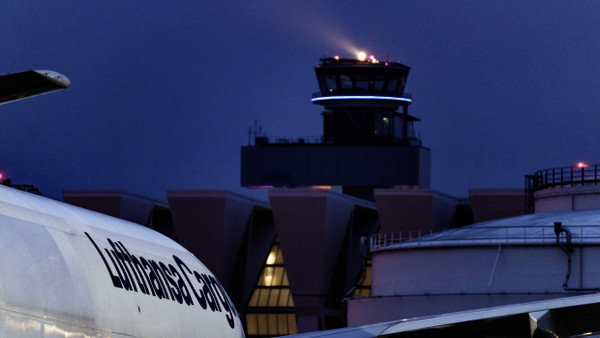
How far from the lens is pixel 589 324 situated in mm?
15078

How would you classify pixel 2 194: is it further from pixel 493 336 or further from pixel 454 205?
pixel 454 205

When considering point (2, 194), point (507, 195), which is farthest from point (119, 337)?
point (507, 195)

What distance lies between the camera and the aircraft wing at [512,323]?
47.2 feet

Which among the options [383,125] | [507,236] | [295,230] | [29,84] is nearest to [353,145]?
[383,125]

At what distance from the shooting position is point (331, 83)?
567 feet

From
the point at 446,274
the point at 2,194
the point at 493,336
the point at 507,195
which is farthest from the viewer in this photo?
the point at 507,195

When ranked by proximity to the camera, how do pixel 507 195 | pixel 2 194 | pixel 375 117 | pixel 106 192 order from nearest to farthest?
pixel 2 194 < pixel 106 192 < pixel 507 195 < pixel 375 117

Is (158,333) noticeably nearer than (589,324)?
No

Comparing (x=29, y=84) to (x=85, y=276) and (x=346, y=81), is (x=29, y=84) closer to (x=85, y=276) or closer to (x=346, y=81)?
(x=85, y=276)

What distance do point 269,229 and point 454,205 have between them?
54.1 ft

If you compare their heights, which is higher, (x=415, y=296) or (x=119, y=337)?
(x=119, y=337)

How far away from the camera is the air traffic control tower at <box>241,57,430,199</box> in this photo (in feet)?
→ 562

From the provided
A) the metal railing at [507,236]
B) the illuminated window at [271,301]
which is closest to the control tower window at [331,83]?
the illuminated window at [271,301]

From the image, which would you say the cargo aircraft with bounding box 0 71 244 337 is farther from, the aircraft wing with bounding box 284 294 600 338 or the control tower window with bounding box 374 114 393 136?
the control tower window with bounding box 374 114 393 136
